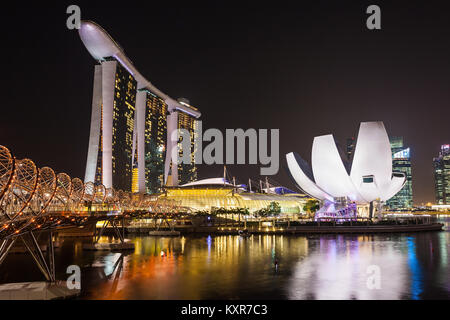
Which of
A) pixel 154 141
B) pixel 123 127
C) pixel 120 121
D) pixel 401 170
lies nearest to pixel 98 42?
pixel 120 121

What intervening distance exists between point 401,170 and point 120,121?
12802cm

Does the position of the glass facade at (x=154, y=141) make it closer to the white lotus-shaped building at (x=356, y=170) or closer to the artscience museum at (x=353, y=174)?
the artscience museum at (x=353, y=174)

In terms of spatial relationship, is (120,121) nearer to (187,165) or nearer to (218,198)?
(218,198)

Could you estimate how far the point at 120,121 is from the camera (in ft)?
276

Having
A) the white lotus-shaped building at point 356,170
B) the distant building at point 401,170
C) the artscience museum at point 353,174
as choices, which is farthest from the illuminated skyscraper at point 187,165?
the white lotus-shaped building at point 356,170

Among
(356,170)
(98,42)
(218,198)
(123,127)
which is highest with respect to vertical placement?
(98,42)

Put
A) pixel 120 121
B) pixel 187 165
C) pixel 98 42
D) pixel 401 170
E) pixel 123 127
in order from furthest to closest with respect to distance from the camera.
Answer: pixel 401 170
pixel 187 165
pixel 123 127
pixel 120 121
pixel 98 42

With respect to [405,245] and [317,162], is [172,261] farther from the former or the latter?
[317,162]

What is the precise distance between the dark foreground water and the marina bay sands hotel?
40.1m

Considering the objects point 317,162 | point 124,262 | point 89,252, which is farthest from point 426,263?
point 317,162

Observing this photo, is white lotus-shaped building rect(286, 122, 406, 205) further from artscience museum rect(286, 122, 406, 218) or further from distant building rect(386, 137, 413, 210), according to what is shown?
distant building rect(386, 137, 413, 210)

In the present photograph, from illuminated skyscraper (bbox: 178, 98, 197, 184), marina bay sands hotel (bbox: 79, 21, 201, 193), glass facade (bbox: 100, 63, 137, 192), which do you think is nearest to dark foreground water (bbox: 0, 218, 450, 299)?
marina bay sands hotel (bbox: 79, 21, 201, 193)

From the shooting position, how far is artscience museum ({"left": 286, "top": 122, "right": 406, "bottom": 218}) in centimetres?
4631
